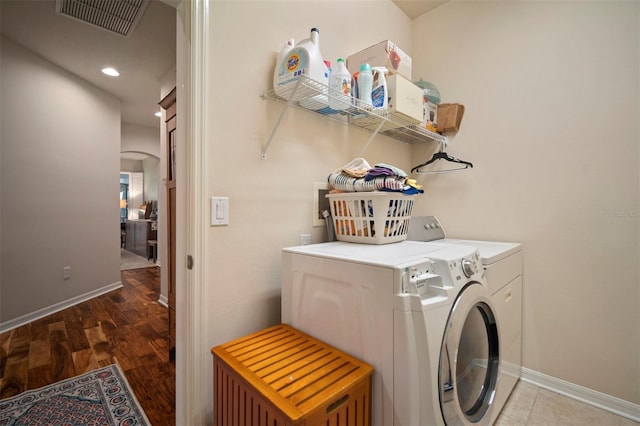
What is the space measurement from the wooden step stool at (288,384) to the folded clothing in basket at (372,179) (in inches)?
27.3

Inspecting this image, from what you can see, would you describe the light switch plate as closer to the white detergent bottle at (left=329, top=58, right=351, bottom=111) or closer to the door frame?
the door frame

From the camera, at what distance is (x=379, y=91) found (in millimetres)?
1486

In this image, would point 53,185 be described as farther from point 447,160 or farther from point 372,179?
point 447,160

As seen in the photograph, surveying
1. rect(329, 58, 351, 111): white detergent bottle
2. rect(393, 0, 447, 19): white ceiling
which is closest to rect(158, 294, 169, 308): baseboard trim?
rect(329, 58, 351, 111): white detergent bottle

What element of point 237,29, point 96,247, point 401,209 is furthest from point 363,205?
point 96,247

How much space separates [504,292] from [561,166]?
86cm

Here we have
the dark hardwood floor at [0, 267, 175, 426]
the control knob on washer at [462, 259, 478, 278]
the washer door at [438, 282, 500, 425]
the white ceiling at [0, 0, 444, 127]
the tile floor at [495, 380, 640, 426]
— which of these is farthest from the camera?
the white ceiling at [0, 0, 444, 127]

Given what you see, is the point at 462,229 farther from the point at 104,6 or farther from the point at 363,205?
the point at 104,6

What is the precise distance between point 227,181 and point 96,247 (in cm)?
351

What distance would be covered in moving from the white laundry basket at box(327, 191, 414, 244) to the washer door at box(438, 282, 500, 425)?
16.6 inches

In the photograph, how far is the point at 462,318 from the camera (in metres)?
0.95

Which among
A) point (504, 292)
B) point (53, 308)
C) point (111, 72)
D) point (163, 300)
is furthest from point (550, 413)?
point (111, 72)

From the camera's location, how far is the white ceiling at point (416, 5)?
2.12 metres

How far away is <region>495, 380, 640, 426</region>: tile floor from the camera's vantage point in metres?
1.42
